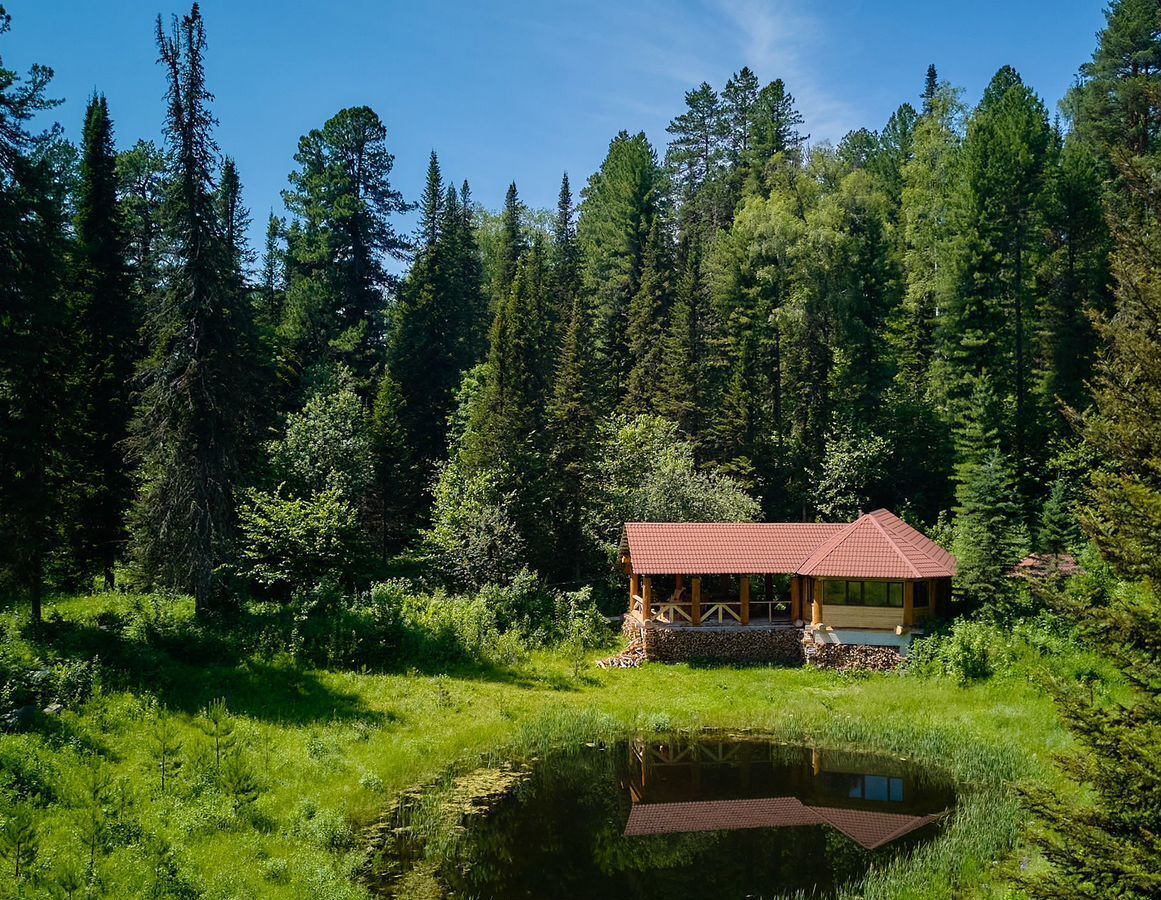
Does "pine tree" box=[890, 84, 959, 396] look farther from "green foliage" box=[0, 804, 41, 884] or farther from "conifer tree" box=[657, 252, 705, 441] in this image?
"green foliage" box=[0, 804, 41, 884]

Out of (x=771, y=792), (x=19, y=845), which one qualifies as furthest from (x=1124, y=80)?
(x=19, y=845)

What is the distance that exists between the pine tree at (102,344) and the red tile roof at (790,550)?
68.6ft

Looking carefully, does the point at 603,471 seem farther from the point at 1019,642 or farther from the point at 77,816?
the point at 77,816

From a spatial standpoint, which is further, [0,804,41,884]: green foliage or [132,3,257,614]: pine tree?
[132,3,257,614]: pine tree

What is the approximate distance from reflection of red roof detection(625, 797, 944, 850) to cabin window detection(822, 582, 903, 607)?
1252cm

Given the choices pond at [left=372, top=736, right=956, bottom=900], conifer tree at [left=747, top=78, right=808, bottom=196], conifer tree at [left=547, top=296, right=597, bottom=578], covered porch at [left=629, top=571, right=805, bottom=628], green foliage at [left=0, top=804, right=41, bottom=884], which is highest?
conifer tree at [left=747, top=78, right=808, bottom=196]


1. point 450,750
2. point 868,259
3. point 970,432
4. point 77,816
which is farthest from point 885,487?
point 77,816

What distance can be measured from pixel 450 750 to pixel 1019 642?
18792mm

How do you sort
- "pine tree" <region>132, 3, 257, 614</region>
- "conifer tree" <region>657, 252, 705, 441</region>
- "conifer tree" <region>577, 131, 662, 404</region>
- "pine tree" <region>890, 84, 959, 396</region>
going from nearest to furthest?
"pine tree" <region>132, 3, 257, 614</region>, "conifer tree" <region>657, 252, 705, 441</region>, "pine tree" <region>890, 84, 959, 396</region>, "conifer tree" <region>577, 131, 662, 404</region>

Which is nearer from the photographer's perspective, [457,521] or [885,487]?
[457,521]

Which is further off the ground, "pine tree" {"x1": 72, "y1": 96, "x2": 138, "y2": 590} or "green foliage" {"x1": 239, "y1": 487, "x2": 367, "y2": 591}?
"pine tree" {"x1": 72, "y1": 96, "x2": 138, "y2": 590}

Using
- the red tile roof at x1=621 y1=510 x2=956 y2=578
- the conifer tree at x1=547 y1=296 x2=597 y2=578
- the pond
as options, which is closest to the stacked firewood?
the red tile roof at x1=621 y1=510 x2=956 y2=578

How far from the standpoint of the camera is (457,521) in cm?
3388

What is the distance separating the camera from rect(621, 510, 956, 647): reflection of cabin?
2778 cm
